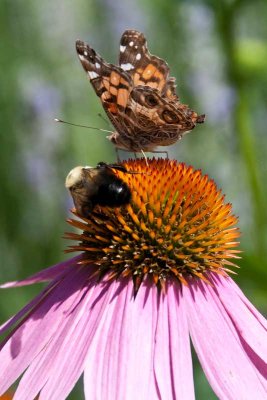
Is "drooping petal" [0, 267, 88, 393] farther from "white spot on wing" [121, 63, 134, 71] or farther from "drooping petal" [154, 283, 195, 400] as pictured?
"white spot on wing" [121, 63, 134, 71]

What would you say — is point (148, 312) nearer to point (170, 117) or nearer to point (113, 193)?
point (113, 193)

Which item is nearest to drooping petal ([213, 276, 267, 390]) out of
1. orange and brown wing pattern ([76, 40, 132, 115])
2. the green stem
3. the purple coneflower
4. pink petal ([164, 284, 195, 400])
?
the purple coneflower

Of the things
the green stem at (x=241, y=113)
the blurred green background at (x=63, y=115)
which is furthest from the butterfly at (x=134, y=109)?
the blurred green background at (x=63, y=115)

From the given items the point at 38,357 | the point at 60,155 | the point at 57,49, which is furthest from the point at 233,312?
the point at 57,49

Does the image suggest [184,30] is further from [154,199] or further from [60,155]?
[154,199]

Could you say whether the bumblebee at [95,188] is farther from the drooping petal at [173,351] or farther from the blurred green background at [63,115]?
the blurred green background at [63,115]

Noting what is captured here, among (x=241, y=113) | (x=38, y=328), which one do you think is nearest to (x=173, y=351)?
(x=38, y=328)
